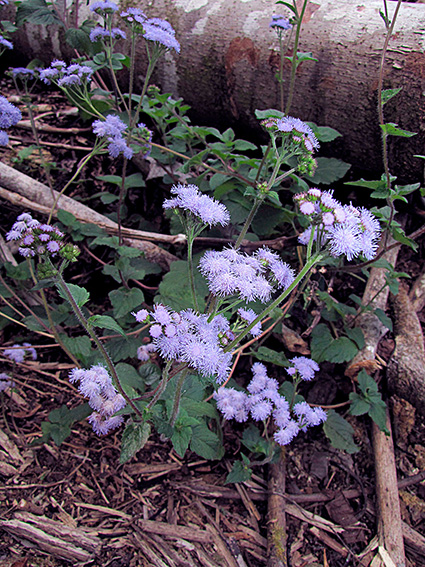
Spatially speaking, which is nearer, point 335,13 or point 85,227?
point 85,227

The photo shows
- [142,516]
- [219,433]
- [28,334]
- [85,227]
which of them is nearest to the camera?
[142,516]

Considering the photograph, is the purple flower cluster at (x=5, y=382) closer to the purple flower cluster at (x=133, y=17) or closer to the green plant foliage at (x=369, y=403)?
the green plant foliage at (x=369, y=403)

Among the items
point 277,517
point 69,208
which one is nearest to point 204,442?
point 277,517

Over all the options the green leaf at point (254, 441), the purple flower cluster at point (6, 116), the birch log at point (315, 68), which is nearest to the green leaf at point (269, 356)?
the green leaf at point (254, 441)

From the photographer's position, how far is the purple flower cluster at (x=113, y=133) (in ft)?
7.89

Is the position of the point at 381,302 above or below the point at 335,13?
below

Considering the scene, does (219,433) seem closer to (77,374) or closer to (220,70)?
(77,374)

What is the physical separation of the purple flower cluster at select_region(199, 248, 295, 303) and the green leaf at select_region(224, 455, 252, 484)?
928 mm

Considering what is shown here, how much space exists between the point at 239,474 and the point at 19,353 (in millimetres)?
1375

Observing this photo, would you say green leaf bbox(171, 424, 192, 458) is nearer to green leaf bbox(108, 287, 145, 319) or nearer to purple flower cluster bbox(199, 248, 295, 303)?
purple flower cluster bbox(199, 248, 295, 303)

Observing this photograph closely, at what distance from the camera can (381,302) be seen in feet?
8.98

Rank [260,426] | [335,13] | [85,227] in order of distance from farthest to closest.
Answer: [335,13] → [85,227] → [260,426]

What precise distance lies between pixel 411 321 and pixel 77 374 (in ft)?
6.95

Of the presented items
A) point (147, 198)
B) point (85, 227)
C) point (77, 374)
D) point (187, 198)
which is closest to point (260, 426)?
point (77, 374)
